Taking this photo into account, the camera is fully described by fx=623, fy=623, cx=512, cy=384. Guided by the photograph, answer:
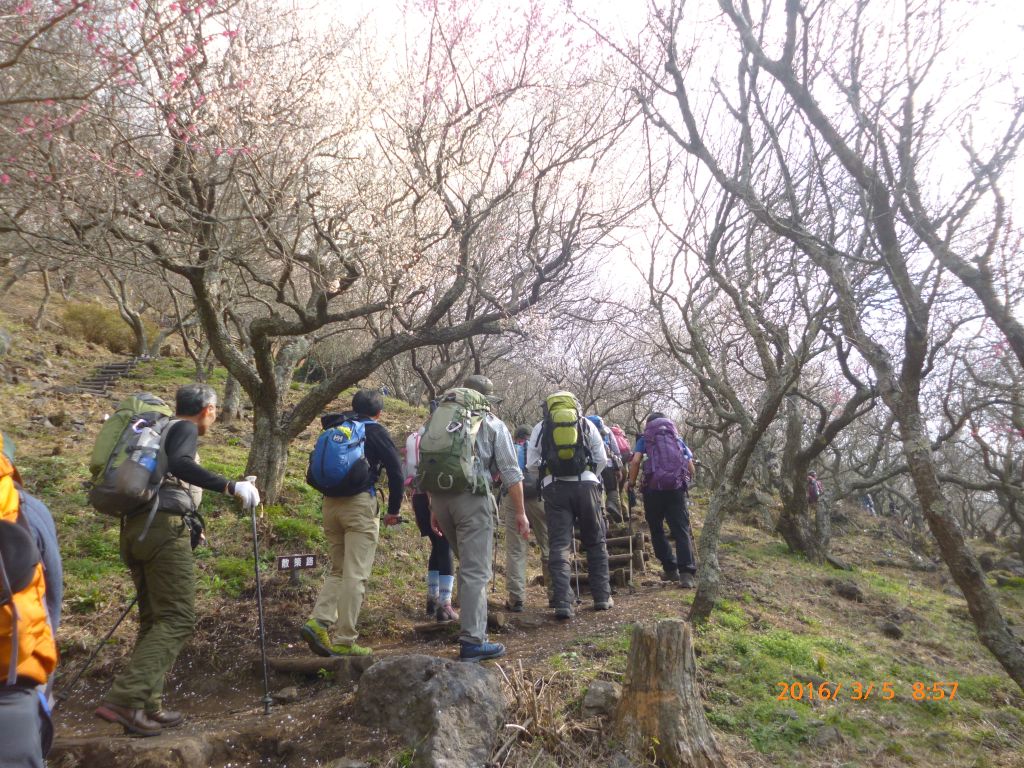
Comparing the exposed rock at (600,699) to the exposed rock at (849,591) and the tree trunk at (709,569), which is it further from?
the exposed rock at (849,591)

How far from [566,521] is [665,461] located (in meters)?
1.98

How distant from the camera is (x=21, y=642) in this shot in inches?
66.9

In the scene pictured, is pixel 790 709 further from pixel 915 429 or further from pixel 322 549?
pixel 322 549

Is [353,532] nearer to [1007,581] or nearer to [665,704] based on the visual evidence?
[665,704]

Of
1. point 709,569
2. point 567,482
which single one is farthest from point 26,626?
point 709,569

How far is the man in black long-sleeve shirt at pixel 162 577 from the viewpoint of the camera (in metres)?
3.50

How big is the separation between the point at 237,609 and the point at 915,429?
6045 millimetres

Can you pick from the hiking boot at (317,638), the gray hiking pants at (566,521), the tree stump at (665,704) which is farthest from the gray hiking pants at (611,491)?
the tree stump at (665,704)

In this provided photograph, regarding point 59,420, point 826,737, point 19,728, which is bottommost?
point 826,737

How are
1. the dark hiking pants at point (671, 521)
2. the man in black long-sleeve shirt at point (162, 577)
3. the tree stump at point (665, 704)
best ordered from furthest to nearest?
the dark hiking pants at point (671, 521) → the man in black long-sleeve shirt at point (162, 577) → the tree stump at point (665, 704)

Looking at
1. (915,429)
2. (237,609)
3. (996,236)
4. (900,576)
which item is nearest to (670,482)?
(915,429)

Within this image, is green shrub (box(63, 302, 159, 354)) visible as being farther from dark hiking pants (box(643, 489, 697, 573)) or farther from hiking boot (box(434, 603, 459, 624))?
dark hiking pants (box(643, 489, 697, 573))
